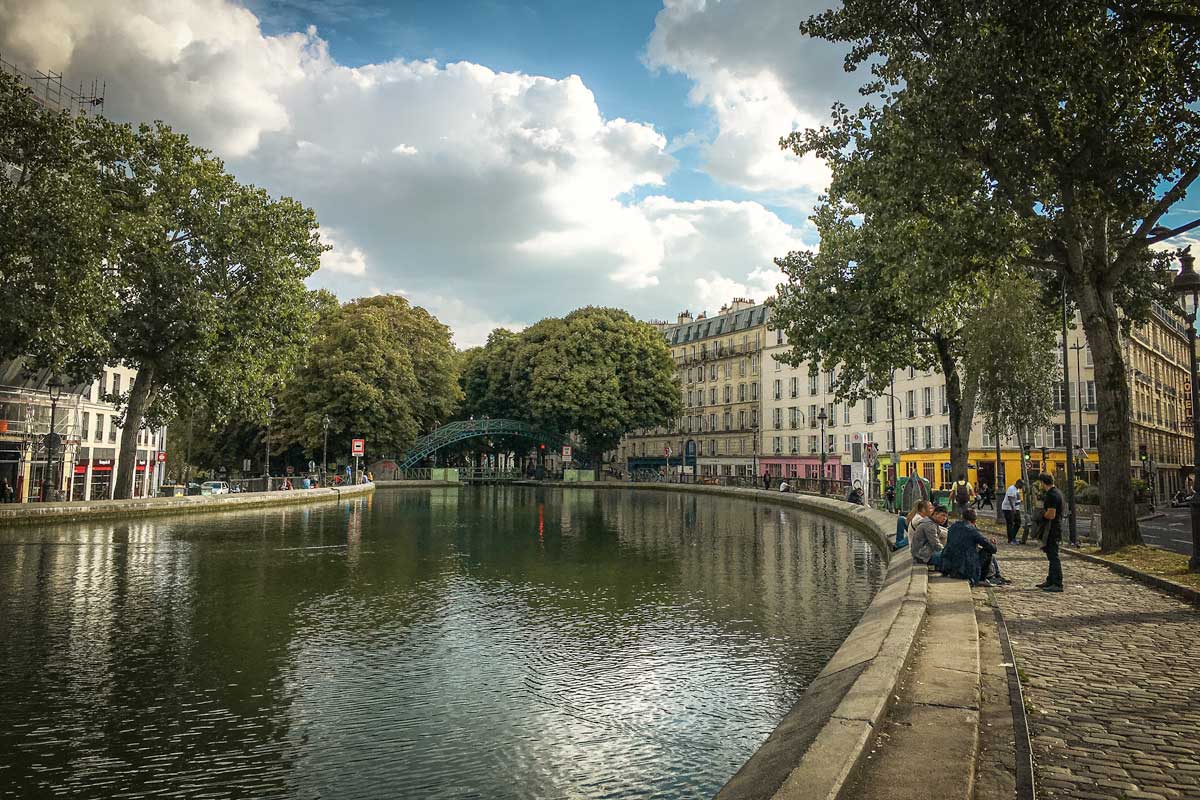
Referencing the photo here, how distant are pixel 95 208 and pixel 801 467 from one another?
6402cm

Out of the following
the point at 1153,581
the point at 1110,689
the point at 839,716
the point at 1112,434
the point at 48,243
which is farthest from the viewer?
the point at 48,243

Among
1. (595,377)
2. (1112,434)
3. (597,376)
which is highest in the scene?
(597,376)

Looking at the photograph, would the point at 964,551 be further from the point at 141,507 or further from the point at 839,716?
the point at 141,507

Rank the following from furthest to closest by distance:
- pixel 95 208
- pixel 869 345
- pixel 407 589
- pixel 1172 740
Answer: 1. pixel 869 345
2. pixel 95 208
3. pixel 407 589
4. pixel 1172 740

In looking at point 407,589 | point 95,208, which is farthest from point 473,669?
point 95,208

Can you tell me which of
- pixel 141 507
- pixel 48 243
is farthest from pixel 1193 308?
pixel 141 507

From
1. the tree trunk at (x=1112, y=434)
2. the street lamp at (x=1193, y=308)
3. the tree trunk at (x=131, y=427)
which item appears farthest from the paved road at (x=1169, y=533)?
the tree trunk at (x=131, y=427)

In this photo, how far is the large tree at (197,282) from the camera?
32.1m

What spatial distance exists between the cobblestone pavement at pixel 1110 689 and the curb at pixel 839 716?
3.54ft

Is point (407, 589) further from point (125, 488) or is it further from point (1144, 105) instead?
point (125, 488)

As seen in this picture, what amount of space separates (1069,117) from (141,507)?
34667 mm

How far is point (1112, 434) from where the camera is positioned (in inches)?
672

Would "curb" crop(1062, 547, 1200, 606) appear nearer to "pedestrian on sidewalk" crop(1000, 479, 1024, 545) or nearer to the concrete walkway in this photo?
"pedestrian on sidewalk" crop(1000, 479, 1024, 545)

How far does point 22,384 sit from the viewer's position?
41.6 m
